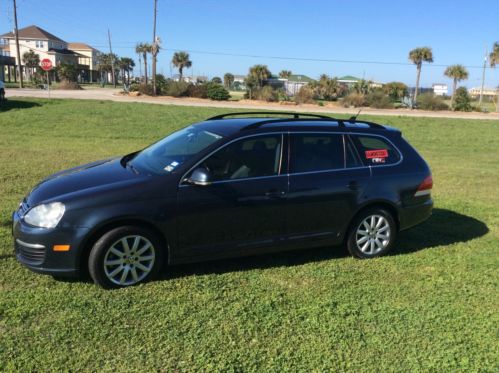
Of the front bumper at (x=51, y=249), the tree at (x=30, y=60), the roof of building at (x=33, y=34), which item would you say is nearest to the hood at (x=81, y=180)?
the front bumper at (x=51, y=249)

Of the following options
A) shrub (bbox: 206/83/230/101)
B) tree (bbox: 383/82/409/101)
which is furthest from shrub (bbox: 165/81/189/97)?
tree (bbox: 383/82/409/101)

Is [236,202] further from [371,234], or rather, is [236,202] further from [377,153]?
[377,153]

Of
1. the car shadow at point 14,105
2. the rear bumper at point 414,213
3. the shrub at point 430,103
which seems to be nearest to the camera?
the rear bumper at point 414,213

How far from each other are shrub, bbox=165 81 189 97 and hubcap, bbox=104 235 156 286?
40274 mm

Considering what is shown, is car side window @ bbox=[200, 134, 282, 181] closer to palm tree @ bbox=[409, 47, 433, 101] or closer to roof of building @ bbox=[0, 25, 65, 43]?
palm tree @ bbox=[409, 47, 433, 101]

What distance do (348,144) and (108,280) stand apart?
9.38 feet

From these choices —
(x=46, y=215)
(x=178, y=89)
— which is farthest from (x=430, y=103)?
(x=46, y=215)

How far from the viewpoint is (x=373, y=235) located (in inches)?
209

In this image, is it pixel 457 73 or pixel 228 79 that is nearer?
pixel 457 73

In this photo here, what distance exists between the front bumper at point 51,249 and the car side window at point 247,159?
1.31 m

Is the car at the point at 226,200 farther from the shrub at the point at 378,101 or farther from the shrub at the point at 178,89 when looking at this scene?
the shrub at the point at 378,101

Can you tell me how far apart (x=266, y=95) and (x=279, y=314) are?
4144cm

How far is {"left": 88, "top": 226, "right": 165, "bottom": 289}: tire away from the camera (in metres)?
4.06

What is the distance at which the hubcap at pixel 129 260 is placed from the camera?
4133 millimetres
